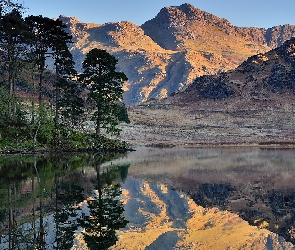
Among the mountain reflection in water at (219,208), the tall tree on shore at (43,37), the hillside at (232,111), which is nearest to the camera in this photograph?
the mountain reflection in water at (219,208)

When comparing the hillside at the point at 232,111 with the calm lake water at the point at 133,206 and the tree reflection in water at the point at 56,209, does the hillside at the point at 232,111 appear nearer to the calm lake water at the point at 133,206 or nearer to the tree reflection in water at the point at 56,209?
the calm lake water at the point at 133,206

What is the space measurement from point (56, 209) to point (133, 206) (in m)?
3.00

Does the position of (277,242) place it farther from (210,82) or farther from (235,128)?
(210,82)

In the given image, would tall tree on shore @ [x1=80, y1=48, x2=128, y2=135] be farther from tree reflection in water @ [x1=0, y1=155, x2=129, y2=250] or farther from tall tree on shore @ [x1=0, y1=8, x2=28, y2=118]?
tree reflection in water @ [x1=0, y1=155, x2=129, y2=250]

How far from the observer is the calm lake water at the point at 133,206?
1083 cm

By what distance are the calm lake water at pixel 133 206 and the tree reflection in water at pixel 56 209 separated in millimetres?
25

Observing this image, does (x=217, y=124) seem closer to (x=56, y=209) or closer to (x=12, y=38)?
(x=12, y=38)

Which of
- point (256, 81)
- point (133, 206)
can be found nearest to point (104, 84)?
point (133, 206)

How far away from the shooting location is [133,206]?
15.7 meters

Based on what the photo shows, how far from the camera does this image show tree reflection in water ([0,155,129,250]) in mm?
10508

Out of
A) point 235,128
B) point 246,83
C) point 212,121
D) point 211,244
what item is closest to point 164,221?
point 211,244

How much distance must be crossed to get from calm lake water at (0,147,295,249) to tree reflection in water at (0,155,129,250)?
25mm

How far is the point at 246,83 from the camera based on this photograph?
123188 millimetres

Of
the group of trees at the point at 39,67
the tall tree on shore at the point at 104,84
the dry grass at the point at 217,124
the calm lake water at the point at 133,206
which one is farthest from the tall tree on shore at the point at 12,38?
the dry grass at the point at 217,124
